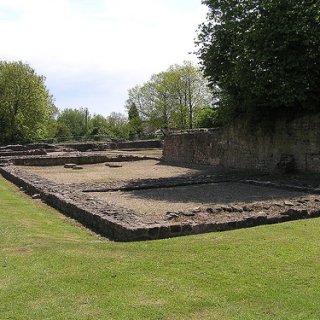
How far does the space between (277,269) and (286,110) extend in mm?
14381

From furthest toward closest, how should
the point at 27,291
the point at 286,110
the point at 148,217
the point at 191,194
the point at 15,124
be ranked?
the point at 15,124 → the point at 286,110 → the point at 191,194 → the point at 148,217 → the point at 27,291

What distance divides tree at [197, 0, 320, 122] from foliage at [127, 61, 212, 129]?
39.1 m

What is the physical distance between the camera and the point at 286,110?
1928 centimetres

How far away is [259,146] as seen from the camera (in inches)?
823

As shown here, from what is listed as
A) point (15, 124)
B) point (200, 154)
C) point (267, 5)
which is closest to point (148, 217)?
point (267, 5)

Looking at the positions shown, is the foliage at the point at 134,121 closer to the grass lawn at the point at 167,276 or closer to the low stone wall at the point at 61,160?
the low stone wall at the point at 61,160

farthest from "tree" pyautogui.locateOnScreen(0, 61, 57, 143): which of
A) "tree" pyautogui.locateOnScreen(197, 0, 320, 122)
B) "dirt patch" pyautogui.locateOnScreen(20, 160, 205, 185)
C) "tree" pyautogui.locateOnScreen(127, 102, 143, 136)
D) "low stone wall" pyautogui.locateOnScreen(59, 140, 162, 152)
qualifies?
"tree" pyautogui.locateOnScreen(197, 0, 320, 122)

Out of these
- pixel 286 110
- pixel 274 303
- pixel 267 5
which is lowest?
pixel 274 303

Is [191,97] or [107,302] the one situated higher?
[191,97]

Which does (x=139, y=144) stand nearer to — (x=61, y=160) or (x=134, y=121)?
(x=134, y=121)

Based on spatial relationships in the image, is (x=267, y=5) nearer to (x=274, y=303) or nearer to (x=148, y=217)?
(x=148, y=217)

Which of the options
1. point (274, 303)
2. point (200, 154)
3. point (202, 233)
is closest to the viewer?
point (274, 303)

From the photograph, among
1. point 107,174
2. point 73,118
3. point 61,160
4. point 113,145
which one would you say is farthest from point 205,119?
point 73,118

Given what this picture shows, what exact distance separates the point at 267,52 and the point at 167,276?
39.0 ft
